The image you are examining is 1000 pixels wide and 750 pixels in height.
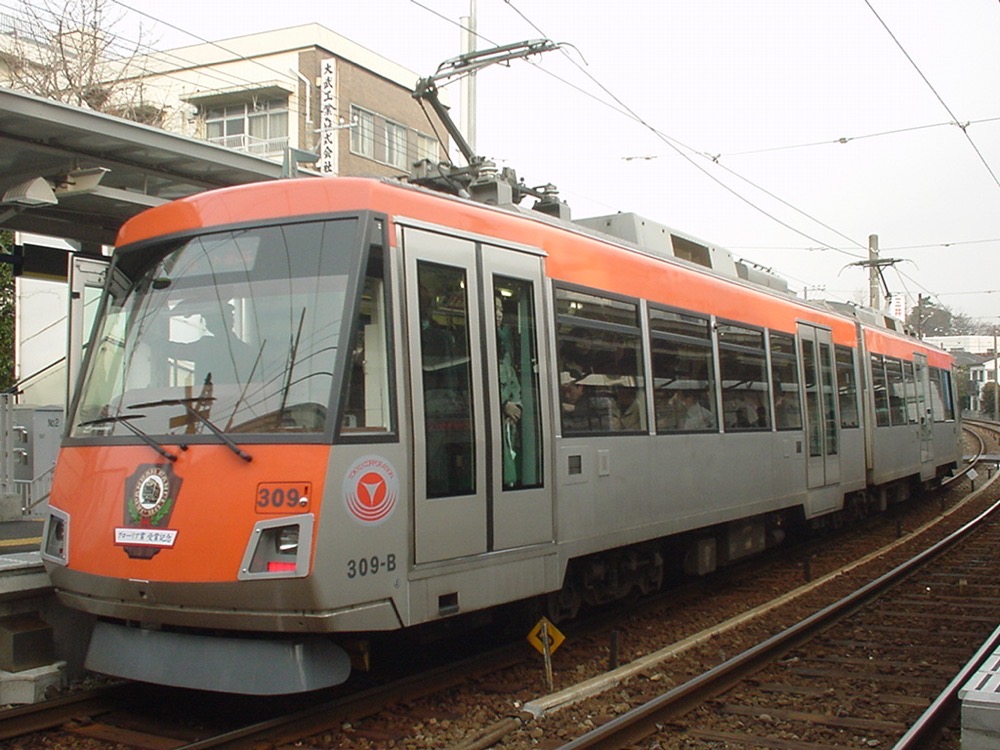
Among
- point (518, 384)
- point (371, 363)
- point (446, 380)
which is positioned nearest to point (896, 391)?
point (518, 384)

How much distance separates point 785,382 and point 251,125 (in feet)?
74.2

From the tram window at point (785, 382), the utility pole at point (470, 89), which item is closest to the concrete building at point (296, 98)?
the utility pole at point (470, 89)

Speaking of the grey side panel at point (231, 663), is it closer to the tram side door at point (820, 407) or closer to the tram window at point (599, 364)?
the tram window at point (599, 364)

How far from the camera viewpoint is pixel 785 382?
11.6 m

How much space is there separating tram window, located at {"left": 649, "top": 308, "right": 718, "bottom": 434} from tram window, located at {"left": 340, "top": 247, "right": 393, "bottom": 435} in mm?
3340

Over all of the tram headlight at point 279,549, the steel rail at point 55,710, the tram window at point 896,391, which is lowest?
the steel rail at point 55,710

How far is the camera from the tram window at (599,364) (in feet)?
24.0

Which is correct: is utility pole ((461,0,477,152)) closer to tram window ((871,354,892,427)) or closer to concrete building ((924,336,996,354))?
tram window ((871,354,892,427))

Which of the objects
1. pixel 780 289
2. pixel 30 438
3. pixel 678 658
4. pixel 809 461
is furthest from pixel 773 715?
pixel 30 438

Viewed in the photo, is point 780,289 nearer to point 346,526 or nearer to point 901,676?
point 901,676

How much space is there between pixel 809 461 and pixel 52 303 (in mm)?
14881

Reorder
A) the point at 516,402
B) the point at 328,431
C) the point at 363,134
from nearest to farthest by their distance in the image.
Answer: the point at 328,431 → the point at 516,402 → the point at 363,134

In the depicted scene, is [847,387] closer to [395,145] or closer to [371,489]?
[371,489]

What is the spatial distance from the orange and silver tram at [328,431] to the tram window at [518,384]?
17 mm
